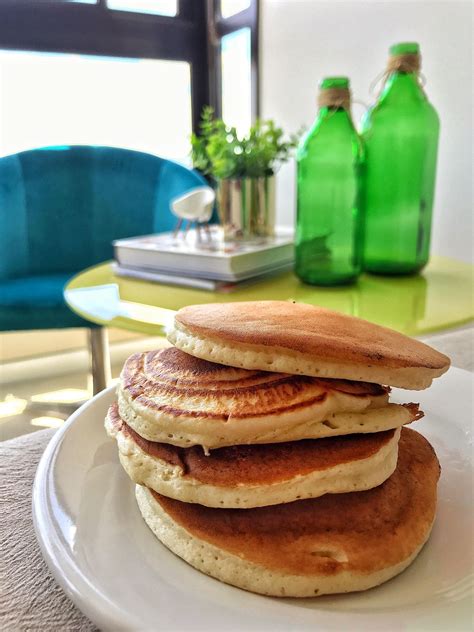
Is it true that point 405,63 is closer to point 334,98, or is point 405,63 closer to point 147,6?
point 334,98

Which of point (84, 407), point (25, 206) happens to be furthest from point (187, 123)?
point (84, 407)

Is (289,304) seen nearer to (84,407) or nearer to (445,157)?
(84,407)

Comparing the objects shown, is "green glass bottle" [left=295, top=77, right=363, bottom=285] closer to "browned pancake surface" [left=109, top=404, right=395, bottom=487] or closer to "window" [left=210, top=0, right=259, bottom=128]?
"browned pancake surface" [left=109, top=404, right=395, bottom=487]

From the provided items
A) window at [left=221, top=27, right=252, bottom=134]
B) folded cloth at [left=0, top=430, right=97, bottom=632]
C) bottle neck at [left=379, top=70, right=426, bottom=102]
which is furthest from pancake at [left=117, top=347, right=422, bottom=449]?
window at [left=221, top=27, right=252, bottom=134]

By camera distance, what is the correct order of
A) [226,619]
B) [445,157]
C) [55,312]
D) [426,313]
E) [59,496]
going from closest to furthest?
[226,619] → [59,496] → [426,313] → [55,312] → [445,157]

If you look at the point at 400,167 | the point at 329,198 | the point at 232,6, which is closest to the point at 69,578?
the point at 329,198

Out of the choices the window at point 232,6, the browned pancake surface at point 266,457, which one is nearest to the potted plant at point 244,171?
the browned pancake surface at point 266,457
